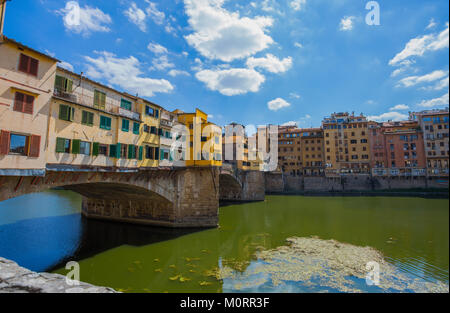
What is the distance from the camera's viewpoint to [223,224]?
28.6m

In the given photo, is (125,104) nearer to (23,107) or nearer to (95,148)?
(95,148)

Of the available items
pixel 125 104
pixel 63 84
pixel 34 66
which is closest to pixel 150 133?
pixel 125 104

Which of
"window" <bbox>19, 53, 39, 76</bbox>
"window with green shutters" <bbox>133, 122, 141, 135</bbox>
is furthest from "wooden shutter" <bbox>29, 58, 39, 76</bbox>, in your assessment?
"window with green shutters" <bbox>133, 122, 141, 135</bbox>

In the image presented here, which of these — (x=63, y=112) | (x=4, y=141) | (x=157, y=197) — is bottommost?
(x=157, y=197)

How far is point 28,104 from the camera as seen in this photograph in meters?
12.5

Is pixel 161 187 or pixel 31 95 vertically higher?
pixel 31 95

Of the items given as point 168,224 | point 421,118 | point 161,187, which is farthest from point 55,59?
point 421,118

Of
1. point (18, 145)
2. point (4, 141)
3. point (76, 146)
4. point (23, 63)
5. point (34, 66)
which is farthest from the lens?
point (76, 146)

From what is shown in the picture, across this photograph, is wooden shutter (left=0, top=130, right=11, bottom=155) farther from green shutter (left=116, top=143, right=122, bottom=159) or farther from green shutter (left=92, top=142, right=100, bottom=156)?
green shutter (left=116, top=143, right=122, bottom=159)

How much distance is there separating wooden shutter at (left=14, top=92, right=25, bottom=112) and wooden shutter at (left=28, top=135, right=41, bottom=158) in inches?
65.3

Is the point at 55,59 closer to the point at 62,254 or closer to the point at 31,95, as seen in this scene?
the point at 31,95

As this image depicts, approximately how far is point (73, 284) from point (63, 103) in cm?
1455

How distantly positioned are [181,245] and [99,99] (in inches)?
587
